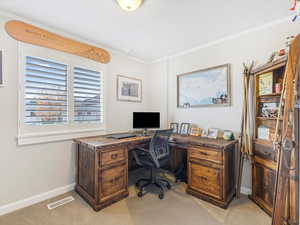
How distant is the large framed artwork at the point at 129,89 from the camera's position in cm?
309

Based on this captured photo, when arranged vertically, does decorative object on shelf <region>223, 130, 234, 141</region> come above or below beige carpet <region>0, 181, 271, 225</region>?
above

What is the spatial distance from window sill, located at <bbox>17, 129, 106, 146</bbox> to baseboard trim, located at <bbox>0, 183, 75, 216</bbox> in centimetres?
Answer: 75

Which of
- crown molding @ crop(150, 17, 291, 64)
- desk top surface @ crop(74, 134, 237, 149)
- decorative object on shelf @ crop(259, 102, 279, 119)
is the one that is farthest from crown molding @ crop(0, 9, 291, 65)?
desk top surface @ crop(74, 134, 237, 149)

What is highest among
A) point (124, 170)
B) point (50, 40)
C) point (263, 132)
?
point (50, 40)

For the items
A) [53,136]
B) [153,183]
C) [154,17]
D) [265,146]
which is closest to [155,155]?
[153,183]

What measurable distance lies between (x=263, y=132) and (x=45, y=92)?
122 inches

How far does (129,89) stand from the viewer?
327 cm

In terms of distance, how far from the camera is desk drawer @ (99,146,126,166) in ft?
6.38

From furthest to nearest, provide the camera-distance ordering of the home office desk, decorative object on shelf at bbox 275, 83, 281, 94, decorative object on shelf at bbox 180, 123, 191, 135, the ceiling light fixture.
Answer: decorative object on shelf at bbox 180, 123, 191, 135, the home office desk, decorative object on shelf at bbox 275, 83, 281, 94, the ceiling light fixture

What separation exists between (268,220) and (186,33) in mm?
2704

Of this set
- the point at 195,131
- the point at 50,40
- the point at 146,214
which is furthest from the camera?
the point at 195,131

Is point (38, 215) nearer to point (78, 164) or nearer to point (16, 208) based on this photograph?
point (16, 208)

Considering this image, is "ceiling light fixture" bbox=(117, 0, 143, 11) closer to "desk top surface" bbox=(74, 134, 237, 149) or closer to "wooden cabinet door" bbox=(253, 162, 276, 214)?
"desk top surface" bbox=(74, 134, 237, 149)

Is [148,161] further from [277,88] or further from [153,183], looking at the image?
[277,88]
